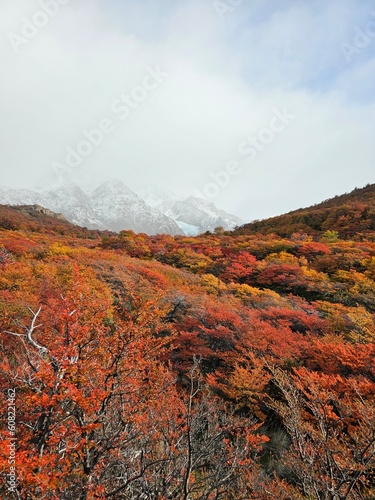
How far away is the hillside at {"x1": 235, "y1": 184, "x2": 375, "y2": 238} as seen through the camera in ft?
115

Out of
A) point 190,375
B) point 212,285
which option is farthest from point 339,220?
point 190,375

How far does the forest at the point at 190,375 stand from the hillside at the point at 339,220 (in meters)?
3.55

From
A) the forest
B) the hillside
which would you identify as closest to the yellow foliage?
the forest

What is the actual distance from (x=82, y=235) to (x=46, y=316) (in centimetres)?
4486

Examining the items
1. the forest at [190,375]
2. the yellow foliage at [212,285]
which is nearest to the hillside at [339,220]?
the forest at [190,375]

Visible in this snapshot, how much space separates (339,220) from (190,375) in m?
36.8

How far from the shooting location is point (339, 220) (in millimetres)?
37750

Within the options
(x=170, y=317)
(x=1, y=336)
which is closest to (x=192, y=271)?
(x=170, y=317)

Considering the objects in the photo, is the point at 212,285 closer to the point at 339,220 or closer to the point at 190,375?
the point at 190,375

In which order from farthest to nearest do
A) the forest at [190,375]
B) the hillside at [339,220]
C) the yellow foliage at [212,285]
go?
1. the hillside at [339,220]
2. the yellow foliage at [212,285]
3. the forest at [190,375]

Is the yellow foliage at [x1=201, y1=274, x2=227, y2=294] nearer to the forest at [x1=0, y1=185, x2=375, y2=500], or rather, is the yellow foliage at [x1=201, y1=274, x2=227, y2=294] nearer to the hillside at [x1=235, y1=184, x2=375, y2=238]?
the forest at [x1=0, y1=185, x2=375, y2=500]

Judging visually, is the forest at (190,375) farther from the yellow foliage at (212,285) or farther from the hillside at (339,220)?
the hillside at (339,220)

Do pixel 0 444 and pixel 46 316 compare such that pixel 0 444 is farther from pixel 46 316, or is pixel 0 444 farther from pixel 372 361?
pixel 372 361

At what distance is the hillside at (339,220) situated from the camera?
1380 inches
